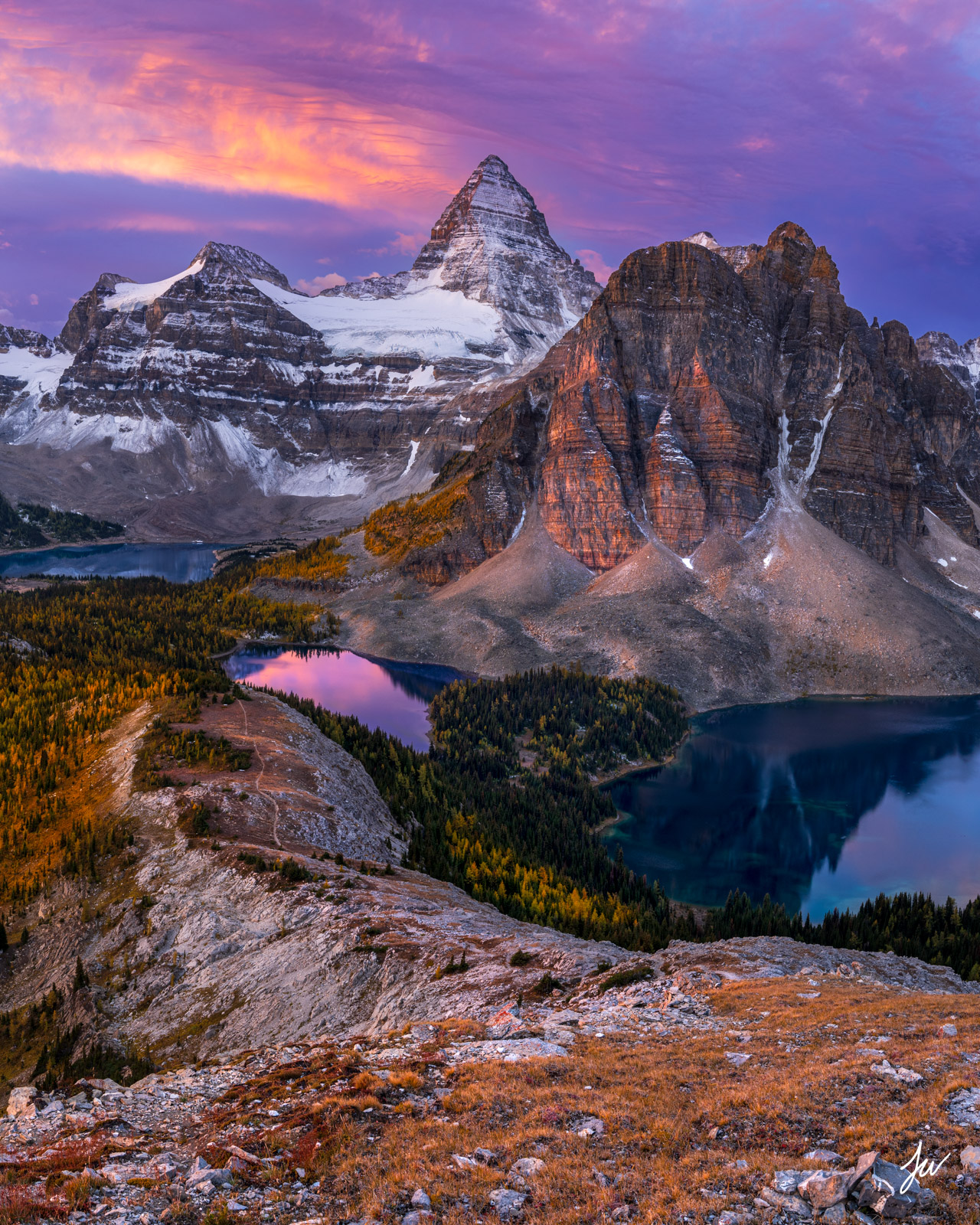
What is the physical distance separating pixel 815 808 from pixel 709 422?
7544 centimetres

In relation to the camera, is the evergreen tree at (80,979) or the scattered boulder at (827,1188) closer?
the scattered boulder at (827,1188)

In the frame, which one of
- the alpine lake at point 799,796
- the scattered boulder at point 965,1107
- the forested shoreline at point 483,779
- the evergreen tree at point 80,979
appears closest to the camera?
the scattered boulder at point 965,1107

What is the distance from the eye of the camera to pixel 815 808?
67.8 metres

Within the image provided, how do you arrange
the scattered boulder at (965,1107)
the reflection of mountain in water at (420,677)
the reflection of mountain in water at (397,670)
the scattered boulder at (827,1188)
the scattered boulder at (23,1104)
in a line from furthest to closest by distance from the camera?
the reflection of mountain in water at (397,670) < the reflection of mountain in water at (420,677) < the scattered boulder at (23,1104) < the scattered boulder at (965,1107) < the scattered boulder at (827,1188)

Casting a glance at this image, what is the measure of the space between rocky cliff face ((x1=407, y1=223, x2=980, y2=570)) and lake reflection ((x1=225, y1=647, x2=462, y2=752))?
35675mm

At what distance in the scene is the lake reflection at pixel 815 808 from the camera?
55.2 m

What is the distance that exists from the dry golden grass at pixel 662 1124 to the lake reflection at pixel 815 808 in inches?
1506

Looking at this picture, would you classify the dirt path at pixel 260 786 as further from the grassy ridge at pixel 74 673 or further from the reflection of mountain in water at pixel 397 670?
the reflection of mountain in water at pixel 397 670

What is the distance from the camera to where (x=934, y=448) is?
16425cm

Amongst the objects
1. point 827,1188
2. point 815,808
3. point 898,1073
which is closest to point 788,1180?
point 827,1188

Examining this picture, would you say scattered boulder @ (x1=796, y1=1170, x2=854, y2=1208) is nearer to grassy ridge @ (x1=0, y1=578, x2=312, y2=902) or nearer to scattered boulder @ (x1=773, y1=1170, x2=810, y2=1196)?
scattered boulder @ (x1=773, y1=1170, x2=810, y2=1196)

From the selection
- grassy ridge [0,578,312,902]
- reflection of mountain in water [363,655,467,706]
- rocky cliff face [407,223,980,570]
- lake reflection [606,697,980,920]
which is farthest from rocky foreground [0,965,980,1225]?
rocky cliff face [407,223,980,570]

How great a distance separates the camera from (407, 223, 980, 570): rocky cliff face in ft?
408

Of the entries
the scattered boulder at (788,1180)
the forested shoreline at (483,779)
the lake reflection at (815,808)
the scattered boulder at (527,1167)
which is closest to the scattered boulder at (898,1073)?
the scattered boulder at (788,1180)
